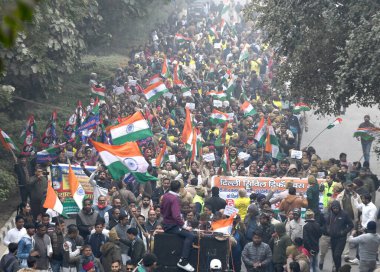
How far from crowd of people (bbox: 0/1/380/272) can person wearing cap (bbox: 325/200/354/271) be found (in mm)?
17

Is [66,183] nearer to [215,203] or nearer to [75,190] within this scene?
[75,190]

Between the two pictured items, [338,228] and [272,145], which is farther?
[272,145]

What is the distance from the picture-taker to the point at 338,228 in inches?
562

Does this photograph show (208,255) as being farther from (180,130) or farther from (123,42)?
(123,42)

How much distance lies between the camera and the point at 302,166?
19.5 meters

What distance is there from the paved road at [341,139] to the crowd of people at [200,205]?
0.95 metres

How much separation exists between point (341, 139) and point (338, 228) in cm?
1506

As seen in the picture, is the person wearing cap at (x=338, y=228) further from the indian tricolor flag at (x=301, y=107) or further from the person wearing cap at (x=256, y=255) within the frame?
the indian tricolor flag at (x=301, y=107)

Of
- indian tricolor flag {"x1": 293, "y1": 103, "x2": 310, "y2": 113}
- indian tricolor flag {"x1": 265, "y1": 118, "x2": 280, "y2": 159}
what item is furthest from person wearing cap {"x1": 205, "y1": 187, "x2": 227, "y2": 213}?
indian tricolor flag {"x1": 293, "y1": 103, "x2": 310, "y2": 113}

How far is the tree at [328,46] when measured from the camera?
1520 cm

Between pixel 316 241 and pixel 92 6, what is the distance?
49.6 feet

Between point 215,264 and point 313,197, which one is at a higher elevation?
point 313,197

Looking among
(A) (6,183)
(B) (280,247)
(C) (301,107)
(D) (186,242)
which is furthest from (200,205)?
(C) (301,107)

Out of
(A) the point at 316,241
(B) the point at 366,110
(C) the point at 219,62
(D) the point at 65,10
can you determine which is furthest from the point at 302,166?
(C) the point at 219,62
